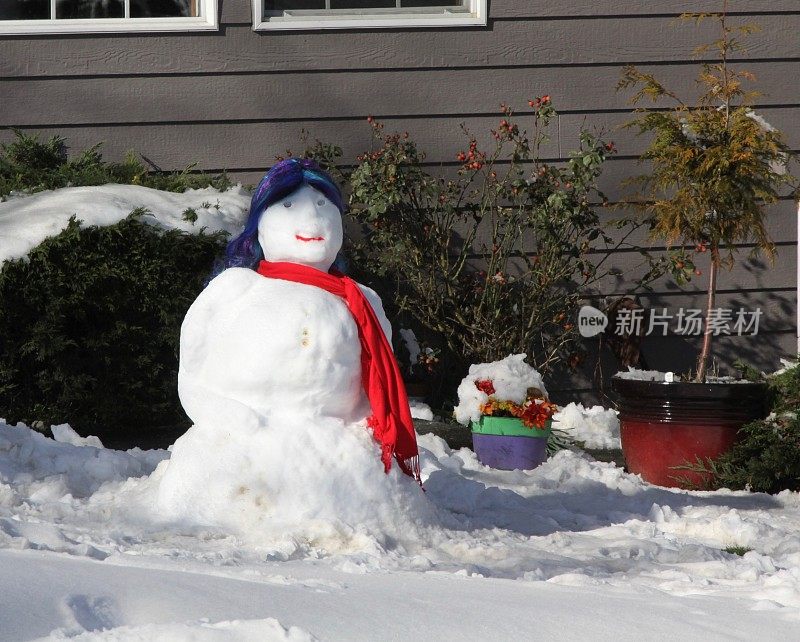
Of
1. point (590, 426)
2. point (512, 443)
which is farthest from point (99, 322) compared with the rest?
point (590, 426)

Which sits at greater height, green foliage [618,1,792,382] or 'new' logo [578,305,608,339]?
green foliage [618,1,792,382]

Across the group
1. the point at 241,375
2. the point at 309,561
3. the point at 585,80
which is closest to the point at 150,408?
the point at 241,375

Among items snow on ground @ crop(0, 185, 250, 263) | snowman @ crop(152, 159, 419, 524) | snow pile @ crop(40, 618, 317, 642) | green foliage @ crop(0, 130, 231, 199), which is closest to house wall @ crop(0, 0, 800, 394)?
green foliage @ crop(0, 130, 231, 199)

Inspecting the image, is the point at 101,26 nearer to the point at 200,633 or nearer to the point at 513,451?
the point at 513,451

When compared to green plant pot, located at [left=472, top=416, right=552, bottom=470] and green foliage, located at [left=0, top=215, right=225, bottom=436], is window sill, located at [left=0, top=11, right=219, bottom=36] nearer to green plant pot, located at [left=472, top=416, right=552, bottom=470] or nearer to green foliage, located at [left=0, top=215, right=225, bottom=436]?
green foliage, located at [left=0, top=215, right=225, bottom=436]

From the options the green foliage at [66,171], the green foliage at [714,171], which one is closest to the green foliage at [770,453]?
the green foliage at [714,171]

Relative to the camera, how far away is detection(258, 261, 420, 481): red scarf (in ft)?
14.5

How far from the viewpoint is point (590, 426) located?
733 cm

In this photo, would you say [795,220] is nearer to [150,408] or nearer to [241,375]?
[150,408]

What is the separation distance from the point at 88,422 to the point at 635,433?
295 cm

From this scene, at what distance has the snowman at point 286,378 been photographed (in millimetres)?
4285

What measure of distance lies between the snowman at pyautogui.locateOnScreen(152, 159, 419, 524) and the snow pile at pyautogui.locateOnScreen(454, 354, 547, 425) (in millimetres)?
1732

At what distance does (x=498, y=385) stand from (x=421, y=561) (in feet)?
8.13

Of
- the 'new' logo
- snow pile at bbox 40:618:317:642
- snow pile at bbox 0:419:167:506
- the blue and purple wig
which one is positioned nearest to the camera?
snow pile at bbox 40:618:317:642
